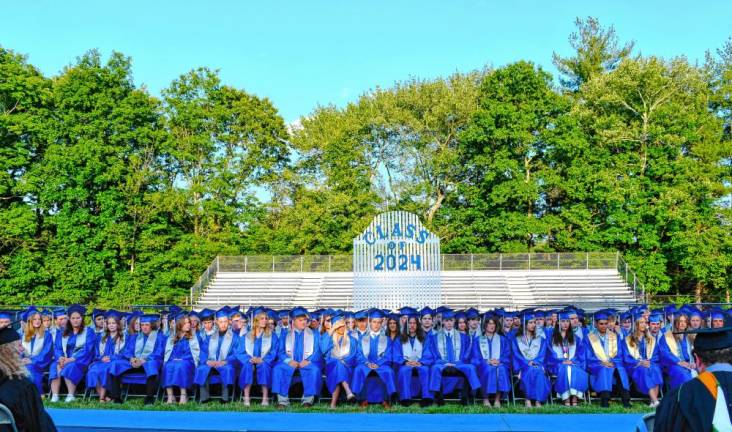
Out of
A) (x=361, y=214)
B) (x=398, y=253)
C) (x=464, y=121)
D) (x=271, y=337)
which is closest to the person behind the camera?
(x=271, y=337)

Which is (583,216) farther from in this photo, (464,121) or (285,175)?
(285,175)

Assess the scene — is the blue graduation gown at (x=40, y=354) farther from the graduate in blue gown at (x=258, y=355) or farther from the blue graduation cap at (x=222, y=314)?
the graduate in blue gown at (x=258, y=355)

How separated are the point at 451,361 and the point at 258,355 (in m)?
3.21

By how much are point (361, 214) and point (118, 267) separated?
42.4 ft

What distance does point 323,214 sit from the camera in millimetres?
31406

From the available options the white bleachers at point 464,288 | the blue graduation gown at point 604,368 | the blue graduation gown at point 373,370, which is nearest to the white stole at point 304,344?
the blue graduation gown at point 373,370

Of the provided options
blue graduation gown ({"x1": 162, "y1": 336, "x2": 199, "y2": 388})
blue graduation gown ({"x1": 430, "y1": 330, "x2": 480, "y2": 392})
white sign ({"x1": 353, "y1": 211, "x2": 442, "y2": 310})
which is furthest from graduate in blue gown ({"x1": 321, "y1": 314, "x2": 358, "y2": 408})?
white sign ({"x1": 353, "y1": 211, "x2": 442, "y2": 310})

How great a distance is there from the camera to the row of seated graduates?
9727mm

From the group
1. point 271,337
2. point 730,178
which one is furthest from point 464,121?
point 271,337

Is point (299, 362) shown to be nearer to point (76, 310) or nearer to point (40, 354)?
point (76, 310)

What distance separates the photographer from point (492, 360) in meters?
9.87

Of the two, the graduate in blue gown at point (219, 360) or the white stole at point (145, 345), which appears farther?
the white stole at point (145, 345)

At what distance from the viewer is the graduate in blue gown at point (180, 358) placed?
9914 millimetres

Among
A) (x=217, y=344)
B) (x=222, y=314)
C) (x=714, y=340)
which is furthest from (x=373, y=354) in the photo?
(x=714, y=340)
